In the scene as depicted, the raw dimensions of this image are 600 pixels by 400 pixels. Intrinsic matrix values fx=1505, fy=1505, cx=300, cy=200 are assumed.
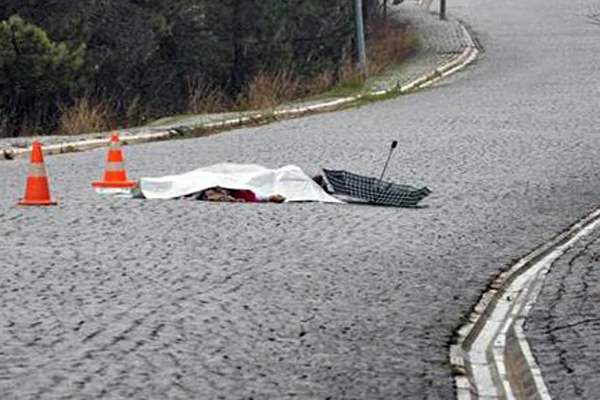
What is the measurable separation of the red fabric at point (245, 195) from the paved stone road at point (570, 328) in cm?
383

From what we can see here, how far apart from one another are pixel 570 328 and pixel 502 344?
0.46 metres

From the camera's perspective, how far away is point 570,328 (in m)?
8.70

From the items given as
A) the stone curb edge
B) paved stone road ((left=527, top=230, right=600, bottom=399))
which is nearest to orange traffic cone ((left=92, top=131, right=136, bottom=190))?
the stone curb edge

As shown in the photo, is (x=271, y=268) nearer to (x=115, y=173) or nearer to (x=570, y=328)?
(x=570, y=328)

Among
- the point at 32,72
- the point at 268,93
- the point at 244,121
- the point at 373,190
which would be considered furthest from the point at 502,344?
the point at 268,93

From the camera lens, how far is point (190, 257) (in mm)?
10914

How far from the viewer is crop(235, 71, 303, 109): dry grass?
92.2ft

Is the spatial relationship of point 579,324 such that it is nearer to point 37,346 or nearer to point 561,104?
point 37,346

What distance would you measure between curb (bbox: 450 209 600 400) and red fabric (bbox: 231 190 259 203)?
11.7 ft

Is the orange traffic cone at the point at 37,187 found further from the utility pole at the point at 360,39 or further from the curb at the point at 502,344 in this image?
the utility pole at the point at 360,39

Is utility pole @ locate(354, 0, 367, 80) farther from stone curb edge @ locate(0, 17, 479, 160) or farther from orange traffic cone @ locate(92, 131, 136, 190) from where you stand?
orange traffic cone @ locate(92, 131, 136, 190)

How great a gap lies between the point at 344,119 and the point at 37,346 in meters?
17.6

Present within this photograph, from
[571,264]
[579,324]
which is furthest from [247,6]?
[579,324]

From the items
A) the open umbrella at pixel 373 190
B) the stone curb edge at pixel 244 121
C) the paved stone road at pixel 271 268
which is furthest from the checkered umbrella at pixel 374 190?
the stone curb edge at pixel 244 121
